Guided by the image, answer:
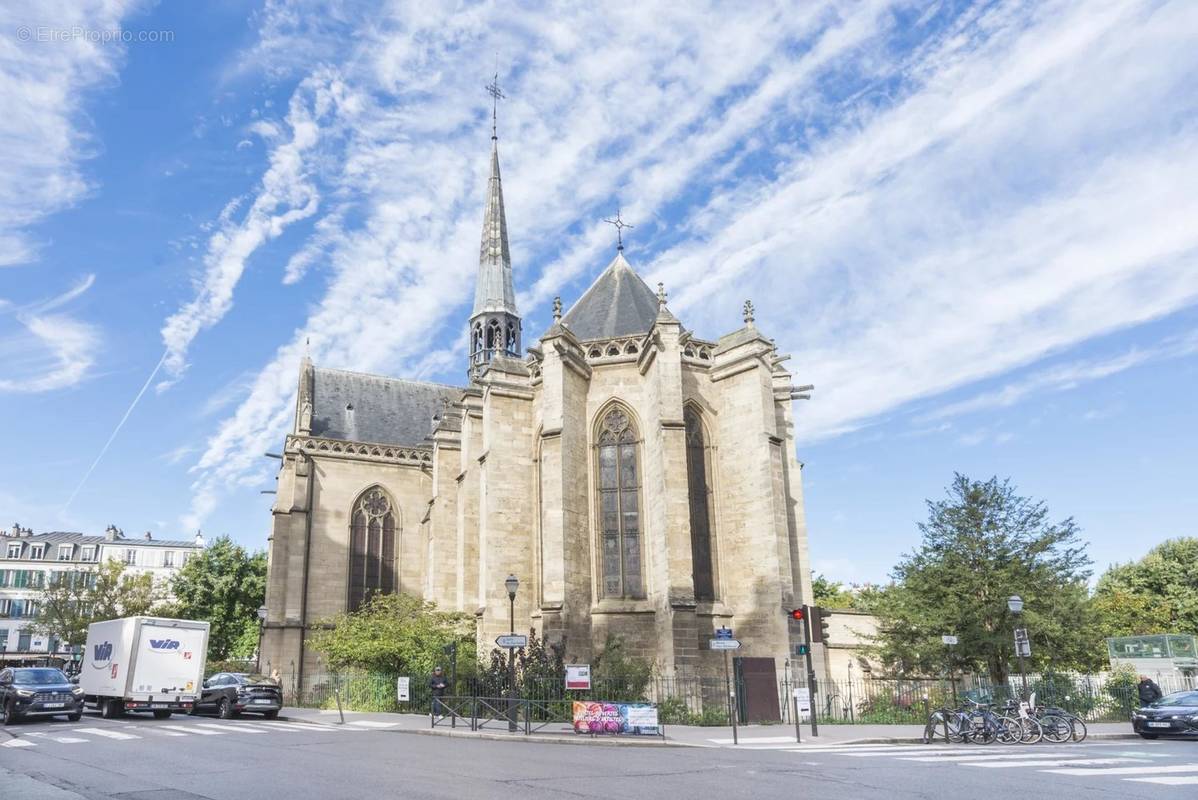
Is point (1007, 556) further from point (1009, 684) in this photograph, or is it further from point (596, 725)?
point (596, 725)

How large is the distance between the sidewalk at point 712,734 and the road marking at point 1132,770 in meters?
5.00

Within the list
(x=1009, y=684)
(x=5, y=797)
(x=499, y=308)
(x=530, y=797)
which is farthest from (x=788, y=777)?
(x=499, y=308)

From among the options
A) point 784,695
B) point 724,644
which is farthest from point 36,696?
point 784,695

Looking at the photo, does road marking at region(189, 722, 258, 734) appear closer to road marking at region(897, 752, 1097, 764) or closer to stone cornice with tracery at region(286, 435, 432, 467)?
road marking at region(897, 752, 1097, 764)

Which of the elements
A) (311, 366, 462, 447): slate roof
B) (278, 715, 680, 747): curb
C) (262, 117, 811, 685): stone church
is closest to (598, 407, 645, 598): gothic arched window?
(262, 117, 811, 685): stone church

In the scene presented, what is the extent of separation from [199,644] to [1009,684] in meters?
20.1

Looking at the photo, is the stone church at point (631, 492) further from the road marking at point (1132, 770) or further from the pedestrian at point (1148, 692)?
the road marking at point (1132, 770)

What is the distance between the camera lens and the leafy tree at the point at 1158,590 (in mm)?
40906

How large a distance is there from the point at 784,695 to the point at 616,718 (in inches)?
245

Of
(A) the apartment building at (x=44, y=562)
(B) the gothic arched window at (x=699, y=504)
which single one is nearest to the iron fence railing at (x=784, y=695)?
(B) the gothic arched window at (x=699, y=504)

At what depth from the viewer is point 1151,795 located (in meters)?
7.84

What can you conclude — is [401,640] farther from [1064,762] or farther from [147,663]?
[1064,762]

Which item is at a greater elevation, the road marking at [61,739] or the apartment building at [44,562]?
the apartment building at [44,562]

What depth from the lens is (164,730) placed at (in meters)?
15.7
